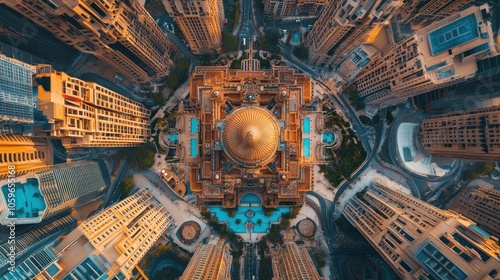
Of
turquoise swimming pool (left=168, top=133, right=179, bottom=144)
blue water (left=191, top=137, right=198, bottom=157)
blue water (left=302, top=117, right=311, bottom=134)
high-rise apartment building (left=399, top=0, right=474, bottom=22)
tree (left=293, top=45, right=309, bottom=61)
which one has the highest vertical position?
high-rise apartment building (left=399, top=0, right=474, bottom=22)

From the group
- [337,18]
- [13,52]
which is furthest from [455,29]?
[13,52]

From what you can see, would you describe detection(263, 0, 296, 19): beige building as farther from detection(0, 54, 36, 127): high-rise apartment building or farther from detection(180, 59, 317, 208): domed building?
detection(0, 54, 36, 127): high-rise apartment building

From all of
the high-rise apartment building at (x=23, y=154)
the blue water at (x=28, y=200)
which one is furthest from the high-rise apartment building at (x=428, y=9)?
the high-rise apartment building at (x=23, y=154)

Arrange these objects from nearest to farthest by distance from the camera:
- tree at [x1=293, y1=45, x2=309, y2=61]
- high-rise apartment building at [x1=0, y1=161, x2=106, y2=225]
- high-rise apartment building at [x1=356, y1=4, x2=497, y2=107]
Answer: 1. high-rise apartment building at [x1=0, y1=161, x2=106, y2=225]
2. high-rise apartment building at [x1=356, y1=4, x2=497, y2=107]
3. tree at [x1=293, y1=45, x2=309, y2=61]

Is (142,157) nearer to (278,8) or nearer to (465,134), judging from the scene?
(278,8)

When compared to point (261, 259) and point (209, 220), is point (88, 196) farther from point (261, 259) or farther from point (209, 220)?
point (261, 259)

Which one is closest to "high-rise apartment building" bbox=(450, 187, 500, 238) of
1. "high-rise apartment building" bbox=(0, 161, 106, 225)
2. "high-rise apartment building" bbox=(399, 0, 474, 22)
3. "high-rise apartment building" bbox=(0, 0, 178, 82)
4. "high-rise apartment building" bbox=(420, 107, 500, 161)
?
"high-rise apartment building" bbox=(420, 107, 500, 161)
